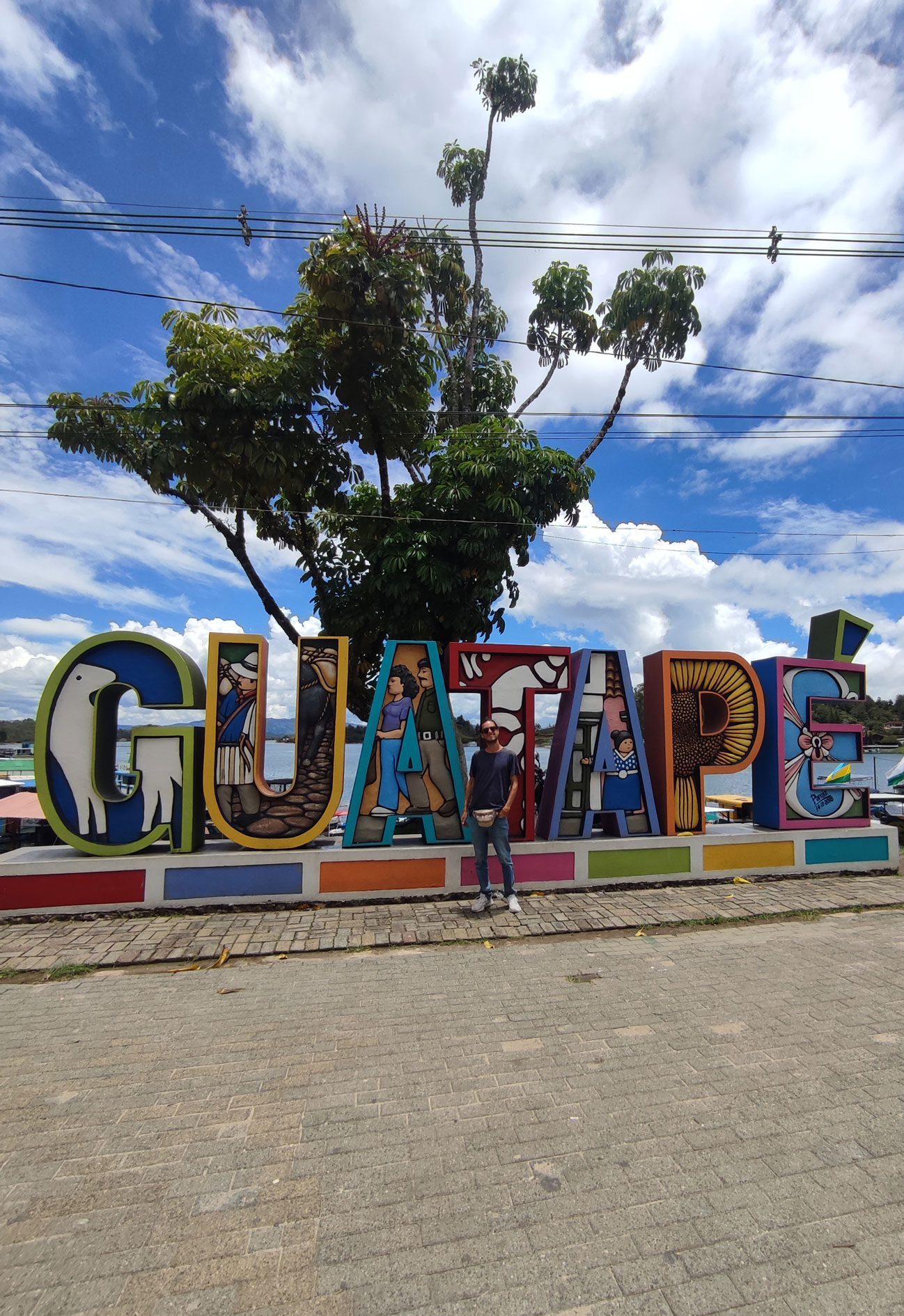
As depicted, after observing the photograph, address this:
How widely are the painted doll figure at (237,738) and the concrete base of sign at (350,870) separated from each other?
1.51ft

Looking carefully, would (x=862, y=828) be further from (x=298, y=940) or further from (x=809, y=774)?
(x=298, y=940)

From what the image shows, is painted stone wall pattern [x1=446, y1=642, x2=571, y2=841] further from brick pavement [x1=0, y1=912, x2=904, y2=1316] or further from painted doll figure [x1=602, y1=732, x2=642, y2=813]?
brick pavement [x1=0, y1=912, x2=904, y2=1316]

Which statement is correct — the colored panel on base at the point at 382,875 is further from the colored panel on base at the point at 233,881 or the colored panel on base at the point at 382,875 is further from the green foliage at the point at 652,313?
the green foliage at the point at 652,313

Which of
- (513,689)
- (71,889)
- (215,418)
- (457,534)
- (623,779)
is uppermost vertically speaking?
(215,418)

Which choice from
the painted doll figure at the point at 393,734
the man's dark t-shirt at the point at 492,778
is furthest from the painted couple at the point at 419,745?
the man's dark t-shirt at the point at 492,778

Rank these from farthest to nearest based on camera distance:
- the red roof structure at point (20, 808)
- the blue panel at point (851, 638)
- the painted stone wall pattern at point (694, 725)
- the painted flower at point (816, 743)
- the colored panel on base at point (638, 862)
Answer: the red roof structure at point (20, 808) → the blue panel at point (851, 638) → the painted flower at point (816, 743) → the painted stone wall pattern at point (694, 725) → the colored panel on base at point (638, 862)

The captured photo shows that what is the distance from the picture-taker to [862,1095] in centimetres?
293

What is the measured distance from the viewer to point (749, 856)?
7172 mm

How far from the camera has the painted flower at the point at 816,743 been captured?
7.45 m

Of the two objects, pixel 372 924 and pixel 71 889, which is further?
pixel 71 889

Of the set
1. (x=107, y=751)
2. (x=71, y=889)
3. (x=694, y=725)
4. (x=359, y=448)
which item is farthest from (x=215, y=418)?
(x=694, y=725)

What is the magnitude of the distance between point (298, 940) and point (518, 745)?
2.77 m

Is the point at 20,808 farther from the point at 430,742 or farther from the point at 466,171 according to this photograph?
the point at 466,171

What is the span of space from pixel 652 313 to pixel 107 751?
1124 centimetres
